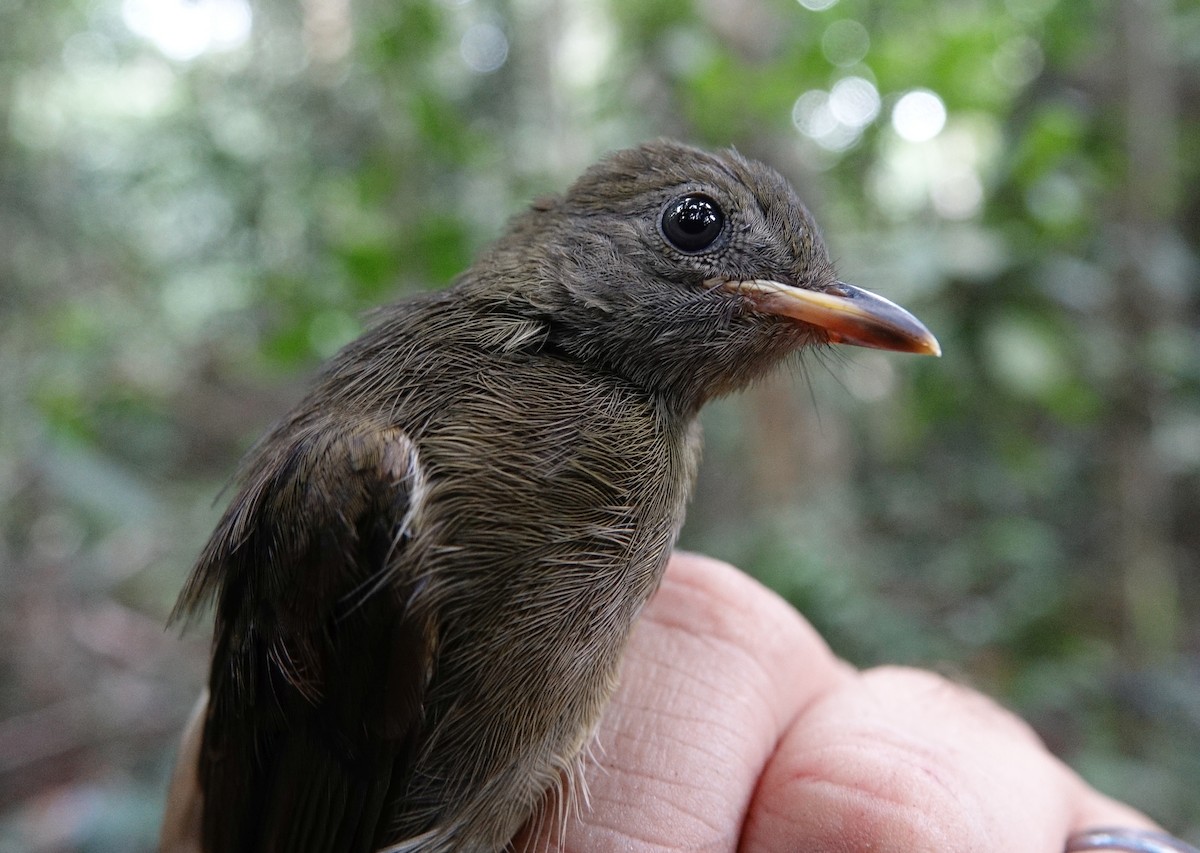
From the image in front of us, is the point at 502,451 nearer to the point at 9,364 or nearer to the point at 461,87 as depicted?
the point at 9,364

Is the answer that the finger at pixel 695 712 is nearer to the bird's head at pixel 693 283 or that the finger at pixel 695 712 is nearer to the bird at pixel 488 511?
the bird at pixel 488 511

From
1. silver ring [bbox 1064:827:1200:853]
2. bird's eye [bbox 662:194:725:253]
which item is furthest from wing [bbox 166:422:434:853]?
silver ring [bbox 1064:827:1200:853]

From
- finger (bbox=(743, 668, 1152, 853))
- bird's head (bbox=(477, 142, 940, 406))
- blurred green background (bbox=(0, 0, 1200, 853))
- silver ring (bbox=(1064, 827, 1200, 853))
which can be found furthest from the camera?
blurred green background (bbox=(0, 0, 1200, 853))

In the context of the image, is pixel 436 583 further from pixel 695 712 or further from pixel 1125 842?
pixel 1125 842

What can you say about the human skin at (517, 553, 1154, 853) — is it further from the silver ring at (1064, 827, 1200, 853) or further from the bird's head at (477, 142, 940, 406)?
the bird's head at (477, 142, 940, 406)

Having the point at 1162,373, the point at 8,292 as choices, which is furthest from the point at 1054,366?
the point at 8,292

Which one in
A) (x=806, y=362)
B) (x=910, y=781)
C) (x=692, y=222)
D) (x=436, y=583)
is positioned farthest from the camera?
(x=806, y=362)

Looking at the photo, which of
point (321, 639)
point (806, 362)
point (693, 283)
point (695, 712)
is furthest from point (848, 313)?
point (321, 639)
